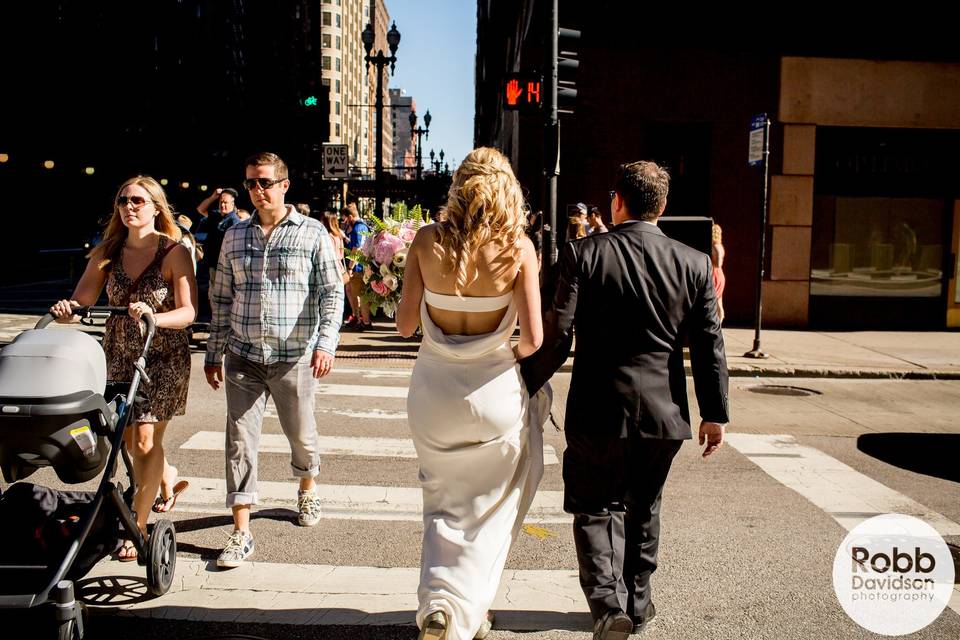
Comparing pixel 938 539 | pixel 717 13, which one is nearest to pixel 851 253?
pixel 717 13

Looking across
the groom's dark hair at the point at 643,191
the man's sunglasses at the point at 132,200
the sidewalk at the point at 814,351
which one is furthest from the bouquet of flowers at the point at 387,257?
the groom's dark hair at the point at 643,191

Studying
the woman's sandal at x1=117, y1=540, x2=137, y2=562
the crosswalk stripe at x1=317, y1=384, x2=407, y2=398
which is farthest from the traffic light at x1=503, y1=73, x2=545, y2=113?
the woman's sandal at x1=117, y1=540, x2=137, y2=562

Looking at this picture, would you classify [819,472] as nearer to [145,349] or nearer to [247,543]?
[247,543]

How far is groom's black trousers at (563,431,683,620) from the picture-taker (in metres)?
3.57

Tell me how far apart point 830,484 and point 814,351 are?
291 inches

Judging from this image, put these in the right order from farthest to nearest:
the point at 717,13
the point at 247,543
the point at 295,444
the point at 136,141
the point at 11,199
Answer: the point at 136,141, the point at 11,199, the point at 717,13, the point at 295,444, the point at 247,543

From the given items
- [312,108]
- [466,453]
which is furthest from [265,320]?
[312,108]

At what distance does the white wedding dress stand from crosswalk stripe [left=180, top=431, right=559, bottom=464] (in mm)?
3328

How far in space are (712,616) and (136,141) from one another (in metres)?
31.4

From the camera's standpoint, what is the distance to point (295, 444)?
16.1ft

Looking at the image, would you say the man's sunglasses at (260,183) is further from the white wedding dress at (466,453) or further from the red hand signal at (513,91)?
the red hand signal at (513,91)

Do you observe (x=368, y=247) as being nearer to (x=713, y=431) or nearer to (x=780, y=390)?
(x=780, y=390)

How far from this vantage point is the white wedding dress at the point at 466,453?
3.40 meters

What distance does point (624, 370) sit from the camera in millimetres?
3582
